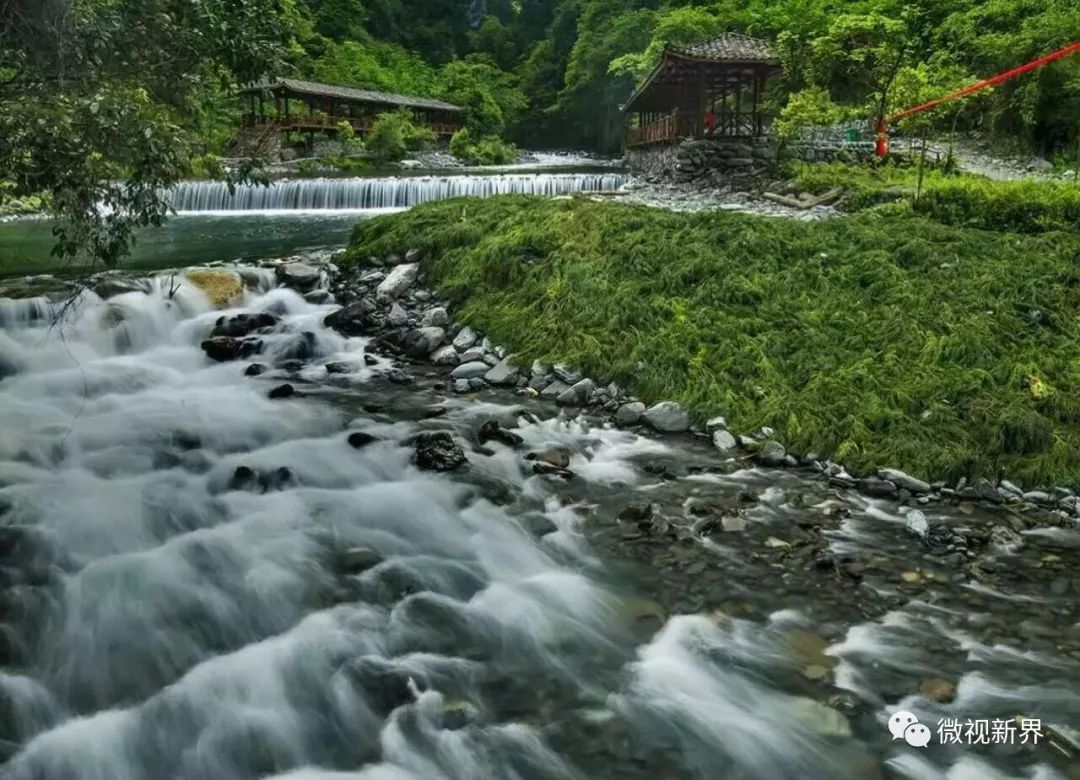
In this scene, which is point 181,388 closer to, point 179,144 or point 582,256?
point 179,144

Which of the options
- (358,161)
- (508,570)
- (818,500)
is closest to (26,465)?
(508,570)

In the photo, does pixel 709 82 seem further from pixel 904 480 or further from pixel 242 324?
pixel 904 480

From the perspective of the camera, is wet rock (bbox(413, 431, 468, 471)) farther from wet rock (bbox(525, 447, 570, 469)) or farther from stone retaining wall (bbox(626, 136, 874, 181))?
stone retaining wall (bbox(626, 136, 874, 181))

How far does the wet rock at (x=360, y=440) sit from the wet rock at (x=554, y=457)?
55.5 inches

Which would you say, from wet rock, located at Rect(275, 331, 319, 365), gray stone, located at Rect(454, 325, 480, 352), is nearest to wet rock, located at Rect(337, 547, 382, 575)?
gray stone, located at Rect(454, 325, 480, 352)

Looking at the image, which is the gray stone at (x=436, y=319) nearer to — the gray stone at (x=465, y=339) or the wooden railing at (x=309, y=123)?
the gray stone at (x=465, y=339)

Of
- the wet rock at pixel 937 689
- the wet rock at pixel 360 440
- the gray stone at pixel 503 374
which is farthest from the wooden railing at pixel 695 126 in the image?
the wet rock at pixel 937 689

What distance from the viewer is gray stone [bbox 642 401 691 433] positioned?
6.85 meters

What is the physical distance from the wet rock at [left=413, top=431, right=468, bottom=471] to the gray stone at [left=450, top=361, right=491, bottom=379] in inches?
64.7

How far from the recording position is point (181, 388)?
8.19m

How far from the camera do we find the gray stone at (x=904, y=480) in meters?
5.64

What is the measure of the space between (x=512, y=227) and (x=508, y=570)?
6783 mm

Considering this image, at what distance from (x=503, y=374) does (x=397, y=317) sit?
224cm

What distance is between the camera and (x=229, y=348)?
9.13 m
